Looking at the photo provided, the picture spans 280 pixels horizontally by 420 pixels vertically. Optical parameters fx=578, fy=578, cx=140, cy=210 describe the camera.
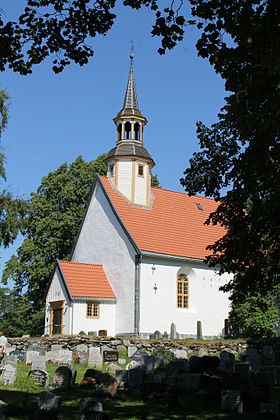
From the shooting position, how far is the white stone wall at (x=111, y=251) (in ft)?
102

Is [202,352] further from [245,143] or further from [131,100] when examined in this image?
[131,100]

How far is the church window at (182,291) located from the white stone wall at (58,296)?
628 cm

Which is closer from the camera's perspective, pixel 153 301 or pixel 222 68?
pixel 222 68

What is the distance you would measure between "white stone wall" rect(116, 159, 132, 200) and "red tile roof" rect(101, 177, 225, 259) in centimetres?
42

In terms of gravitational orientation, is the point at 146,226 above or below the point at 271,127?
above

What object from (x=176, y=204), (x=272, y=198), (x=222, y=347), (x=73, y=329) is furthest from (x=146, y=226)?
(x=272, y=198)

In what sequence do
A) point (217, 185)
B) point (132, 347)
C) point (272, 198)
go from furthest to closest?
point (132, 347) → point (217, 185) → point (272, 198)

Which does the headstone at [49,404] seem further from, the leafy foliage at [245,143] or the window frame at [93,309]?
the window frame at [93,309]

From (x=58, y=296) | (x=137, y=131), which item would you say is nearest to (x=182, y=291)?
(x=58, y=296)

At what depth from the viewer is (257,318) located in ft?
101

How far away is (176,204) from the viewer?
121ft

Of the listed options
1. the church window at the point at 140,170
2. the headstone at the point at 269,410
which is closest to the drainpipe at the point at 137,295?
the church window at the point at 140,170

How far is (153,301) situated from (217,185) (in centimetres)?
1587

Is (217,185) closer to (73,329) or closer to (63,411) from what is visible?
(63,411)
